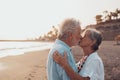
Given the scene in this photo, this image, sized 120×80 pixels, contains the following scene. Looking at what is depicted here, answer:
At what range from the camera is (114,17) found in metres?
85.1

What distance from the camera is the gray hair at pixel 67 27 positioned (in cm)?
318

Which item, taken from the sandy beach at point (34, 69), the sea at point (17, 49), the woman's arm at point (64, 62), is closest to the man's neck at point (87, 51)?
the woman's arm at point (64, 62)

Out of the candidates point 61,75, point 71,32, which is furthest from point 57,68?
point 71,32

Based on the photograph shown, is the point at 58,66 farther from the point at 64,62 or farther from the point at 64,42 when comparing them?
the point at 64,42

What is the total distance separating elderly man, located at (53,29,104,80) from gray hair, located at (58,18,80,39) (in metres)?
0.21

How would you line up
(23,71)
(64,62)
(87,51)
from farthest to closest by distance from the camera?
(23,71), (87,51), (64,62)

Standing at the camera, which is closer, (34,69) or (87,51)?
(87,51)

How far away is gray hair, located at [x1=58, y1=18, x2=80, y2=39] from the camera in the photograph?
318 centimetres

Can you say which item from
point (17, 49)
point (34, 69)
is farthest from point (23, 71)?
point (17, 49)

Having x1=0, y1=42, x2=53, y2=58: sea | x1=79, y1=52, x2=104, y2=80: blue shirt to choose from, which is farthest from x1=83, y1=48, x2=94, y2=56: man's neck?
x1=0, y1=42, x2=53, y2=58: sea

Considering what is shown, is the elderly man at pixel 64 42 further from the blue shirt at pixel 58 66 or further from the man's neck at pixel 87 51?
the man's neck at pixel 87 51

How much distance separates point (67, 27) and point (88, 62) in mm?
493

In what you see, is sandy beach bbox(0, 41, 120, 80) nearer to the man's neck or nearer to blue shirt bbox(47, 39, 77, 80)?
the man's neck

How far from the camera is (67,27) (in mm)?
3176
